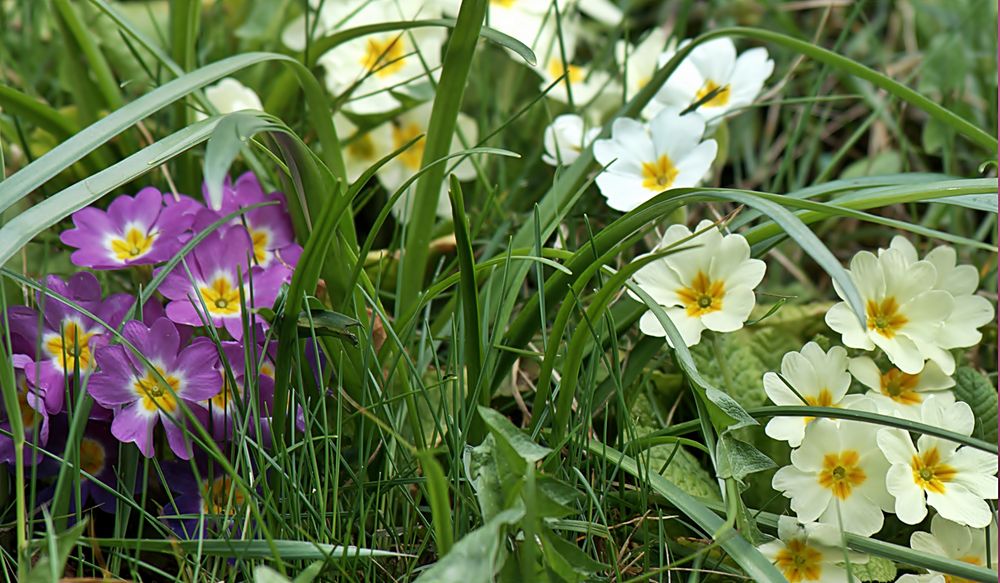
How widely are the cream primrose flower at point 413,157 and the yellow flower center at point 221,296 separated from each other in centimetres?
29

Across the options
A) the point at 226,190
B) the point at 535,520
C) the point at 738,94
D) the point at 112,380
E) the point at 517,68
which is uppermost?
the point at 517,68

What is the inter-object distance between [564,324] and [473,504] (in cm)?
17

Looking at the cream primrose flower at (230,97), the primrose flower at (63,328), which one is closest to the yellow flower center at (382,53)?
the cream primrose flower at (230,97)

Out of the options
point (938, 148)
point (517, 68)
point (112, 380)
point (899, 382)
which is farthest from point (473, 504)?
point (938, 148)

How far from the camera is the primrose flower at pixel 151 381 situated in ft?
2.95

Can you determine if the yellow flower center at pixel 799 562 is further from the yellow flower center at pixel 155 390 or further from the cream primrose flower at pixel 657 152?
the yellow flower center at pixel 155 390

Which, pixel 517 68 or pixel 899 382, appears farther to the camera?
pixel 517 68

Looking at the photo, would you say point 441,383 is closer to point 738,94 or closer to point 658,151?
point 658,151

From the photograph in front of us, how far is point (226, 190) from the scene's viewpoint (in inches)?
45.6

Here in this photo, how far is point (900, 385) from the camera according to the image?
102 centimetres

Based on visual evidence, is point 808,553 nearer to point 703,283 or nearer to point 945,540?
point 945,540

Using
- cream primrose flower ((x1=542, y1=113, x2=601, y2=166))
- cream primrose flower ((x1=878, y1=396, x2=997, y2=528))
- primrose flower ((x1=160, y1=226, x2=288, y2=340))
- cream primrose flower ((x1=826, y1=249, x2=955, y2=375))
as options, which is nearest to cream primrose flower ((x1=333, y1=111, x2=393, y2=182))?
cream primrose flower ((x1=542, y1=113, x2=601, y2=166))

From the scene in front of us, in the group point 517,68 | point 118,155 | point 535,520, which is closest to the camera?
point 535,520

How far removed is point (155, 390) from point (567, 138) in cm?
61
